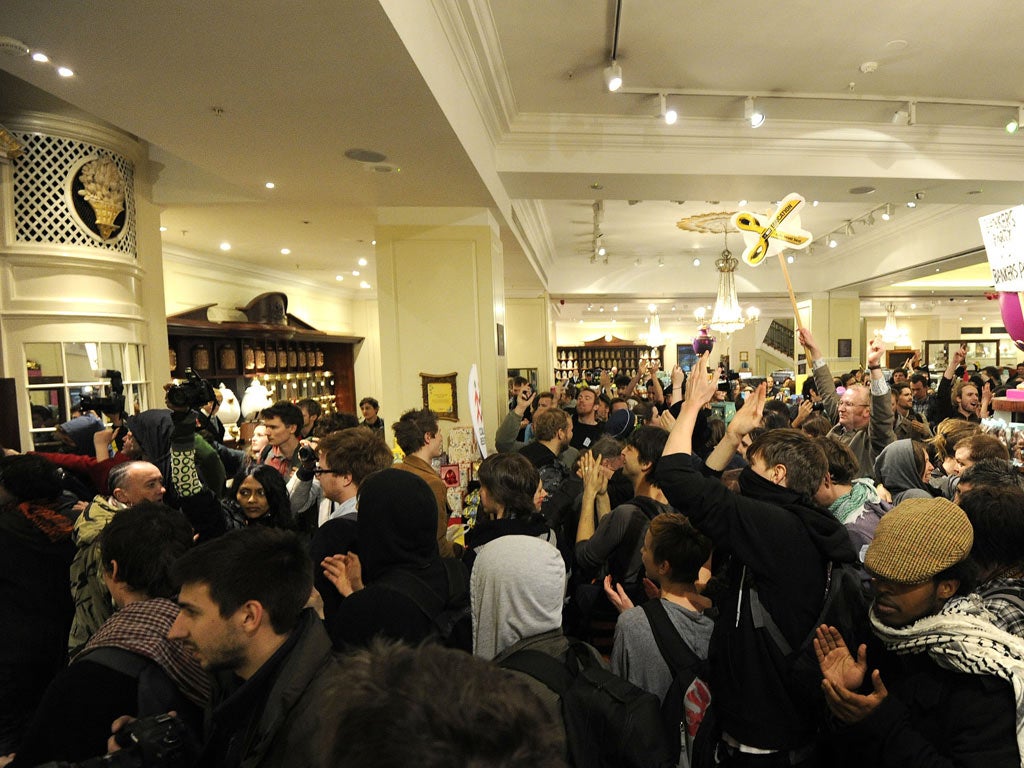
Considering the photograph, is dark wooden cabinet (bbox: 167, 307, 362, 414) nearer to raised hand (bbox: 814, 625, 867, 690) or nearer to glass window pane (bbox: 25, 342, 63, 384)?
glass window pane (bbox: 25, 342, 63, 384)

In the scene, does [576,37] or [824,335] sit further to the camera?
[824,335]

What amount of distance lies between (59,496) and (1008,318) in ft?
16.1

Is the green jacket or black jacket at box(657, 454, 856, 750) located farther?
the green jacket

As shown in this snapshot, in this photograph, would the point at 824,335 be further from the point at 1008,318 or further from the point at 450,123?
the point at 450,123

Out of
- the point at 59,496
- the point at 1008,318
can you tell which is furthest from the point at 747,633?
the point at 1008,318

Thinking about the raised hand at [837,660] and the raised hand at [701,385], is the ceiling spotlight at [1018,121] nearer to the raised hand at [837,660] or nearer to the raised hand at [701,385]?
the raised hand at [701,385]

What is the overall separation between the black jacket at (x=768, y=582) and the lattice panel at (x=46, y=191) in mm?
4997

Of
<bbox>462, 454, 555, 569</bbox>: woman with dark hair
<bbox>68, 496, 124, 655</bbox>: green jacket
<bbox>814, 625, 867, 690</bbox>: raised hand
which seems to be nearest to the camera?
<bbox>814, 625, 867, 690</bbox>: raised hand

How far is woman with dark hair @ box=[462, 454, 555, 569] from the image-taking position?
1922 mm

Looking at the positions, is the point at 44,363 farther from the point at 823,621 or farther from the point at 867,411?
the point at 867,411

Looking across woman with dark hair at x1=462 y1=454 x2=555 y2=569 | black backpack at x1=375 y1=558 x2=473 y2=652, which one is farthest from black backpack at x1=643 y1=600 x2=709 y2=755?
black backpack at x1=375 y1=558 x2=473 y2=652

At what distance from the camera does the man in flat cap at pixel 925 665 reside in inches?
42.9

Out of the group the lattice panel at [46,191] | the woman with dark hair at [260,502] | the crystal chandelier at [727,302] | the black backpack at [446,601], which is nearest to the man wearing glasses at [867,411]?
the black backpack at [446,601]

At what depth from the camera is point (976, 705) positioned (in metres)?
1.11
